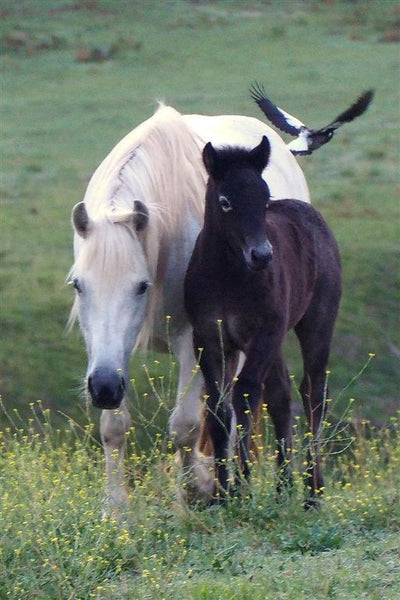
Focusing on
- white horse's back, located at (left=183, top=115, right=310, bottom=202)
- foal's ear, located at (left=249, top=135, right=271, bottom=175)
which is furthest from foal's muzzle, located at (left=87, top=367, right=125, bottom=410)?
white horse's back, located at (left=183, top=115, right=310, bottom=202)

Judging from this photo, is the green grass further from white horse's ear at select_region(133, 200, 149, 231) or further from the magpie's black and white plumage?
the magpie's black and white plumage

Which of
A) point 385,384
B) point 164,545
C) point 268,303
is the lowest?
point 385,384

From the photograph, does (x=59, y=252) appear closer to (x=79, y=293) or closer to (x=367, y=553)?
(x=79, y=293)

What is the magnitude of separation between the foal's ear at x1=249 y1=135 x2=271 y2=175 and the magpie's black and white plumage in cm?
177

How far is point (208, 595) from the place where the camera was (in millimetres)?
4699

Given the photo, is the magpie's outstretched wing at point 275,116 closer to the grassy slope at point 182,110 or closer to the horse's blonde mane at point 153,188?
the horse's blonde mane at point 153,188

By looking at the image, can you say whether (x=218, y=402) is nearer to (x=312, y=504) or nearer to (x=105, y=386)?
(x=105, y=386)

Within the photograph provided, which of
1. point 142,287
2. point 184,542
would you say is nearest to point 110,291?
point 142,287

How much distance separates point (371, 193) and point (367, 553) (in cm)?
1268

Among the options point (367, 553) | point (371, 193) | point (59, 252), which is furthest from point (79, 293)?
point (371, 193)

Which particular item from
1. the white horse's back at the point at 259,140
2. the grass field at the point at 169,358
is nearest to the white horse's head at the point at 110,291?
A: the grass field at the point at 169,358

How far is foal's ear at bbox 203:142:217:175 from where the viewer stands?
5.87m

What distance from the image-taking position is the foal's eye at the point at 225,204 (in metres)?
5.84

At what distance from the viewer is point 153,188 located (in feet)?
21.6
